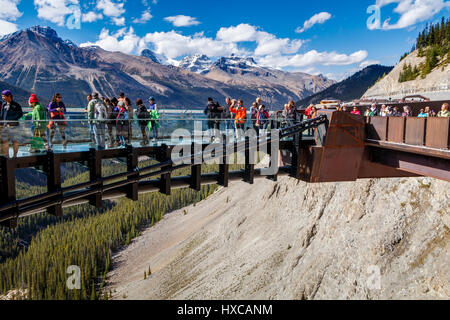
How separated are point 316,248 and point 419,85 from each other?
96101 mm

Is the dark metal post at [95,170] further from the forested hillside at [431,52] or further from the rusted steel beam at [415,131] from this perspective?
the forested hillside at [431,52]

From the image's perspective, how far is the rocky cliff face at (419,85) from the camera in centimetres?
7346

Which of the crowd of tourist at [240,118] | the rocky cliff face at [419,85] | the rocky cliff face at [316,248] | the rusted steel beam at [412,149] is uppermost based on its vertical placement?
the rocky cliff face at [419,85]

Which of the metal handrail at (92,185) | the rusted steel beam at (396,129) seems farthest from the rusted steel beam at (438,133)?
the metal handrail at (92,185)

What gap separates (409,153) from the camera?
50.1 ft

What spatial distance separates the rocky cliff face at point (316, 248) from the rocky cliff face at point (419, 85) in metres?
38.6

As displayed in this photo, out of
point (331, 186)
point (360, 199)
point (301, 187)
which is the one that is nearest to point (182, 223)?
point (301, 187)

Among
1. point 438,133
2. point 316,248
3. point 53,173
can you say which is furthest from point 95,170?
point 316,248

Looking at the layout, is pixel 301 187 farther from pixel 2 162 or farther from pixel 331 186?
pixel 2 162

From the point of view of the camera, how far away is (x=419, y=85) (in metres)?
111

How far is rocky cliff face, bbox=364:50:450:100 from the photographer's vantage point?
73463 millimetres

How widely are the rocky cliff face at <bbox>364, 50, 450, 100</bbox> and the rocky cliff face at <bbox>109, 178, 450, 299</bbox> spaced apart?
38613mm

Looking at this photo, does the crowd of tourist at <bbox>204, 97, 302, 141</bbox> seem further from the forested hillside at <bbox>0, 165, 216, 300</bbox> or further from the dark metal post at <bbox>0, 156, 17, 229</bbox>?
the forested hillside at <bbox>0, 165, 216, 300</bbox>

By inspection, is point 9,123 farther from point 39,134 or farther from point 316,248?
point 316,248
